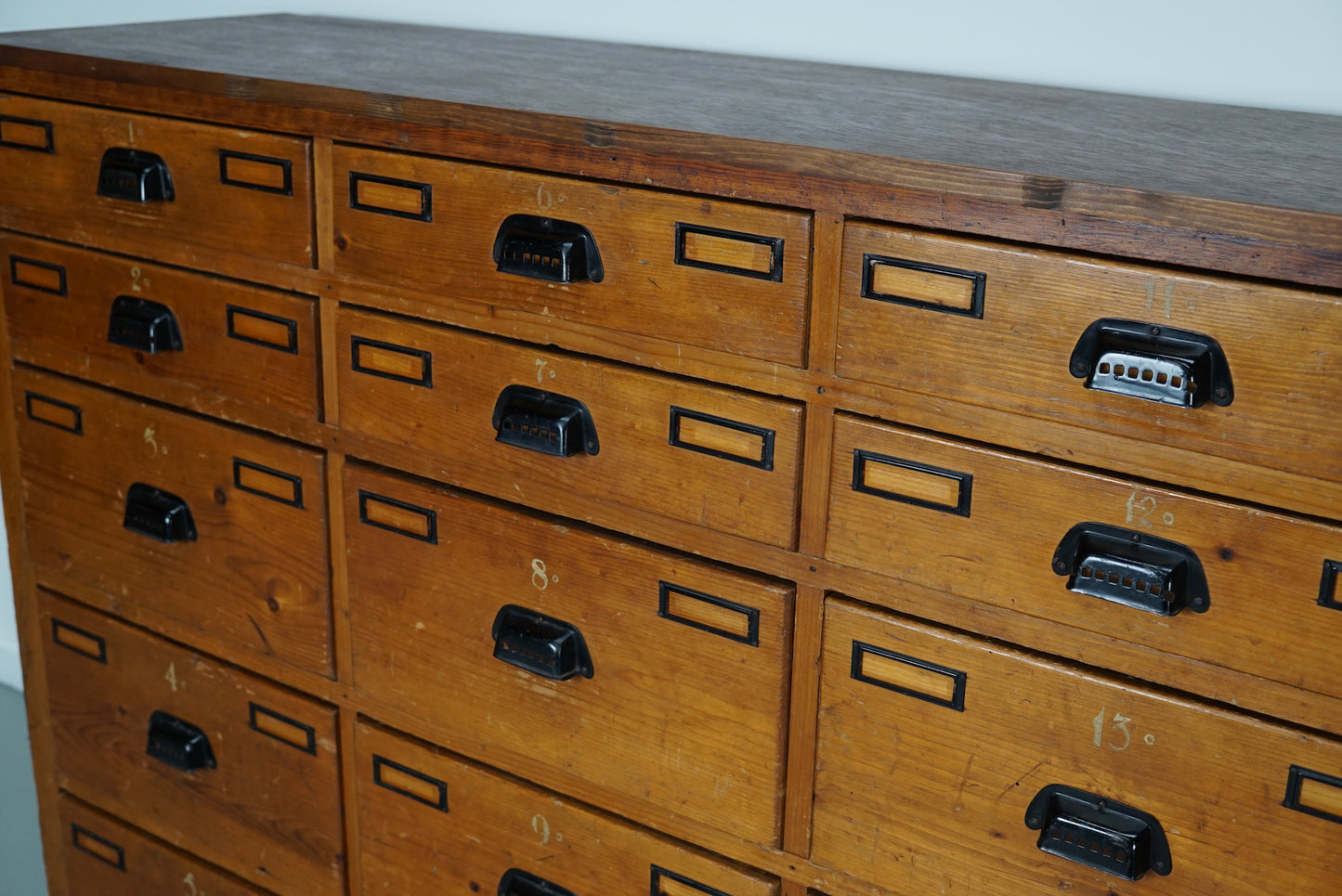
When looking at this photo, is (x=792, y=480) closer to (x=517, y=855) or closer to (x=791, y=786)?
(x=791, y=786)

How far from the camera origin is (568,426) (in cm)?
141

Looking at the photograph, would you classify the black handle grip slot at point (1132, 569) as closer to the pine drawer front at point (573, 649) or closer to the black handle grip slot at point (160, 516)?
the pine drawer front at point (573, 649)

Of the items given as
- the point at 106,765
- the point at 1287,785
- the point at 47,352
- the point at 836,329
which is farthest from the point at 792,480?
the point at 106,765

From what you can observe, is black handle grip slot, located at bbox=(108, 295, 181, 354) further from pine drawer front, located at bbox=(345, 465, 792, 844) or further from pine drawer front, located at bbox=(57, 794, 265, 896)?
pine drawer front, located at bbox=(57, 794, 265, 896)

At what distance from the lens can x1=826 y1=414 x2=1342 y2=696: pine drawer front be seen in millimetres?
1099

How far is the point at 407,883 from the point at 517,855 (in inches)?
7.9

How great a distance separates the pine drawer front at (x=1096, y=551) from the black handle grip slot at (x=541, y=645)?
1.06ft

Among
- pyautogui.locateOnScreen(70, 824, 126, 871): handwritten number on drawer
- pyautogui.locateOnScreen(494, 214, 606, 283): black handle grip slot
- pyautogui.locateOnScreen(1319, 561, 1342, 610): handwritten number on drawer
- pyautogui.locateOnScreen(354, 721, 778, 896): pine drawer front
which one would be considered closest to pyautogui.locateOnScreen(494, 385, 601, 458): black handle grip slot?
pyautogui.locateOnScreen(494, 214, 606, 283): black handle grip slot

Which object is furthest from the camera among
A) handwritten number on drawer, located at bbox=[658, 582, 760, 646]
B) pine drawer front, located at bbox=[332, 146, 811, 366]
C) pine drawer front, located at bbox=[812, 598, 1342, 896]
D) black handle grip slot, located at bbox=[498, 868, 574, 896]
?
black handle grip slot, located at bbox=[498, 868, 574, 896]

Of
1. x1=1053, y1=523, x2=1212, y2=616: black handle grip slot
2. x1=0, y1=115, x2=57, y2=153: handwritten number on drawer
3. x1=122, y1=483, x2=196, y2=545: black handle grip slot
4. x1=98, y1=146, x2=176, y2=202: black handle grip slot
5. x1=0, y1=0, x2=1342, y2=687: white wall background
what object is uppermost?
x1=0, y1=0, x2=1342, y2=687: white wall background

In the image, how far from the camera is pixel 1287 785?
3.72 ft

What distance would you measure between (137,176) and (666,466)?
0.73 m

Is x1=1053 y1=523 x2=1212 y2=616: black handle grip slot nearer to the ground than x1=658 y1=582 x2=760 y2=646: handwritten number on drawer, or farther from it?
farther from it

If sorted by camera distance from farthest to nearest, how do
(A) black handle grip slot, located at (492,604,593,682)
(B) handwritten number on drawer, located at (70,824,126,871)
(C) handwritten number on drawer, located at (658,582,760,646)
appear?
(B) handwritten number on drawer, located at (70,824,126,871), (A) black handle grip slot, located at (492,604,593,682), (C) handwritten number on drawer, located at (658,582,760,646)
